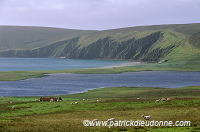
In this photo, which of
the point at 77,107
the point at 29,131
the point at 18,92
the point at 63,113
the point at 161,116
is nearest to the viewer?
the point at 29,131

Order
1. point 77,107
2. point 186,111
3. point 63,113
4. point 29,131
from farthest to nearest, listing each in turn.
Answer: point 77,107 → point 63,113 → point 186,111 → point 29,131

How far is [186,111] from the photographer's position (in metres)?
45.7

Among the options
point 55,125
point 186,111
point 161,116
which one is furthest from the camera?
point 186,111

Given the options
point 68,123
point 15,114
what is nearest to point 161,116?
point 68,123

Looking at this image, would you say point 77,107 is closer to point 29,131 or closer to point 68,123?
point 68,123

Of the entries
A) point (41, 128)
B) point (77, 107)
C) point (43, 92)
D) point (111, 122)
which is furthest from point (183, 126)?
point (43, 92)

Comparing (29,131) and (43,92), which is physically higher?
(29,131)

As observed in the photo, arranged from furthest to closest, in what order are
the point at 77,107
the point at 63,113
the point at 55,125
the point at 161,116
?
the point at 77,107, the point at 63,113, the point at 161,116, the point at 55,125

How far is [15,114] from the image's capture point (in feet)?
164

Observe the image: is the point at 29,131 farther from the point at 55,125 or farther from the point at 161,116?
the point at 161,116

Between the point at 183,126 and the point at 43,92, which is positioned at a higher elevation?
the point at 183,126

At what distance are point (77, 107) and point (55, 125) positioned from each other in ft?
55.1

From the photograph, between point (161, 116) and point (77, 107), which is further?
point (77, 107)

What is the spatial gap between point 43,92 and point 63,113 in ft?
149
